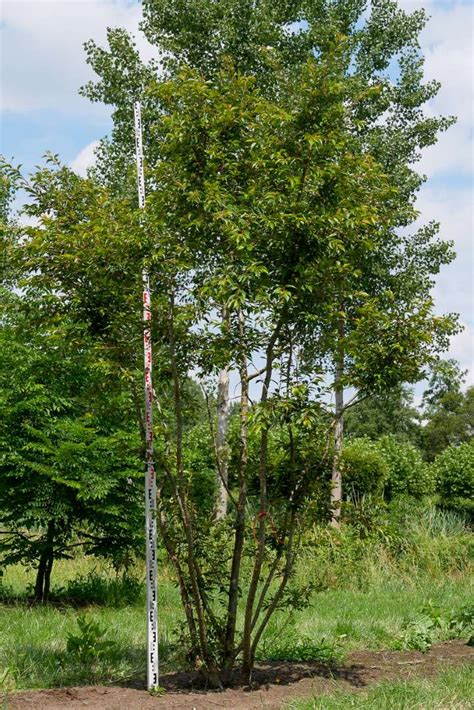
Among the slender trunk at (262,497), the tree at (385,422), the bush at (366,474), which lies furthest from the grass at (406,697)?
the tree at (385,422)

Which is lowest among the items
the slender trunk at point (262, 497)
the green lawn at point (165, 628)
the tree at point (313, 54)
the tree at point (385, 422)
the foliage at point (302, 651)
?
the foliage at point (302, 651)

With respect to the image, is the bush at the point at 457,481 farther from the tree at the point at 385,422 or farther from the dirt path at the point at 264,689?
the tree at the point at 385,422

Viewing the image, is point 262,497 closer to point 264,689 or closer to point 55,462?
point 264,689

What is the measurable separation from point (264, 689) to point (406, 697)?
110 centimetres

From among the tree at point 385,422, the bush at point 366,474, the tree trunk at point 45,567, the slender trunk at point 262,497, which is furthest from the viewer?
the tree at point 385,422

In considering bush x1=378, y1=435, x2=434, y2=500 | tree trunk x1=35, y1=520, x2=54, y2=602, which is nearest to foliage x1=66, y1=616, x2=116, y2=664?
tree trunk x1=35, y1=520, x2=54, y2=602

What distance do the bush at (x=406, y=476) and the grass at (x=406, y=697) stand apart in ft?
42.5

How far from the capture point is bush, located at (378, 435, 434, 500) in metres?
19.8

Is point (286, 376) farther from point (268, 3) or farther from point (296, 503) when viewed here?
point (268, 3)

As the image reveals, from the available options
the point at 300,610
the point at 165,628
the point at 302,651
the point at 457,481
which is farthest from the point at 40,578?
the point at 457,481

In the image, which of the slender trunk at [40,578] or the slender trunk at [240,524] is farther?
the slender trunk at [40,578]

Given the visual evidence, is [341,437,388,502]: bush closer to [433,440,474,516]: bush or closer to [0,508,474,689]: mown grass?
[433,440,474,516]: bush

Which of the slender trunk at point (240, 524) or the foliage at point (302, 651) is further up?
the slender trunk at point (240, 524)

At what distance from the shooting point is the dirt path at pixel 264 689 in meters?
6.27
